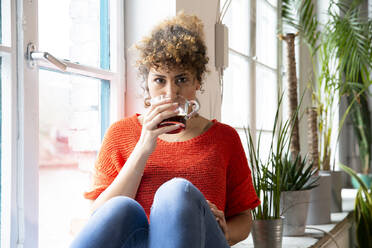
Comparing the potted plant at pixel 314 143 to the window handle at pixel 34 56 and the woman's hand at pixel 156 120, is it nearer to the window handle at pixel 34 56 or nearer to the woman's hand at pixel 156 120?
the woman's hand at pixel 156 120

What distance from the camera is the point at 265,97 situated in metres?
3.71

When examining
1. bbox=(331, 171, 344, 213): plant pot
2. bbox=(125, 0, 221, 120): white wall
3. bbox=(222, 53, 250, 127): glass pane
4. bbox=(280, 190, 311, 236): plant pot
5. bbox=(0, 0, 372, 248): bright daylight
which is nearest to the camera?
bbox=(0, 0, 372, 248): bright daylight

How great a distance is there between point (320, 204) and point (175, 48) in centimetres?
187

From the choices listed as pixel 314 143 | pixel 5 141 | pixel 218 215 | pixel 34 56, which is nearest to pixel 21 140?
pixel 5 141

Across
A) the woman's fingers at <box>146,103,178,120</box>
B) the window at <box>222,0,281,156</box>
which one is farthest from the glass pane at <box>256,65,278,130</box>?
the woman's fingers at <box>146,103,178,120</box>

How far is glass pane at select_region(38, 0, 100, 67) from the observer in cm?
A: 153

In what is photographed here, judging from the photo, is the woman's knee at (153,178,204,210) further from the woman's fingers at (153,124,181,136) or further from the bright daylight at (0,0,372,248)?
the woman's fingers at (153,124,181,136)

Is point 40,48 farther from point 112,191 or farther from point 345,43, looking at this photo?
point 345,43

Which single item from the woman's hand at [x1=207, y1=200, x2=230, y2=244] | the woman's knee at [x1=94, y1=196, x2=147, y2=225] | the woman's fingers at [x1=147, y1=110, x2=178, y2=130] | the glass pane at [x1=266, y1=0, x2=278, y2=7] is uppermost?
the glass pane at [x1=266, y1=0, x2=278, y2=7]

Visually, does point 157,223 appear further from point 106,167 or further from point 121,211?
point 106,167

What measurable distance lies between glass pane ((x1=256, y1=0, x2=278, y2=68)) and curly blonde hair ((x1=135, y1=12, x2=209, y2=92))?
1.99m

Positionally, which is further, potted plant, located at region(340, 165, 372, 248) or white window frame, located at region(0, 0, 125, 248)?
potted plant, located at region(340, 165, 372, 248)

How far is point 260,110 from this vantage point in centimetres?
354

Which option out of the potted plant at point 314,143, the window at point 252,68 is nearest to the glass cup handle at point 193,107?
the window at point 252,68
